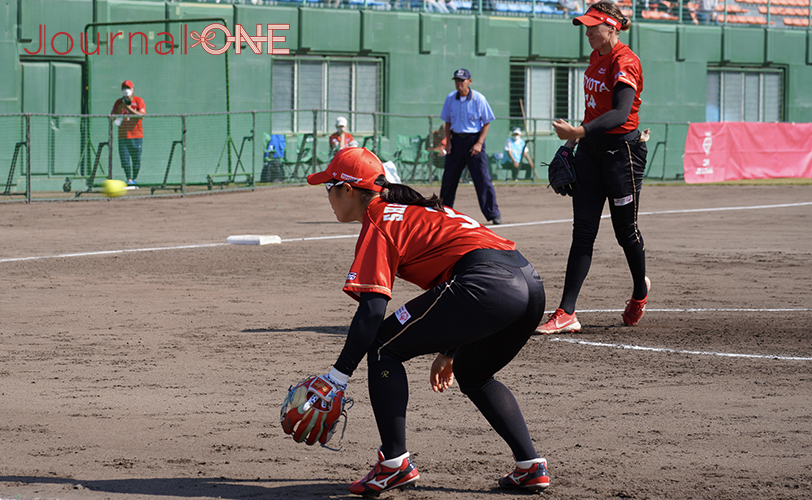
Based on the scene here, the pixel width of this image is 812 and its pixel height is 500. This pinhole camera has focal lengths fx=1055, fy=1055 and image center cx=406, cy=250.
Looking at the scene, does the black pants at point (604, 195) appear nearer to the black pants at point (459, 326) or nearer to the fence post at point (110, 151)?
the black pants at point (459, 326)

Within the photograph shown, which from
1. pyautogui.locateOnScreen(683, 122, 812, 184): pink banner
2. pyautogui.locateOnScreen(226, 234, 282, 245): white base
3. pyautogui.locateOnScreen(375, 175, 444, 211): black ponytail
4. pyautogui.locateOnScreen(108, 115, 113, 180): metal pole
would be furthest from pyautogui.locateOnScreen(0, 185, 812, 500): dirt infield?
pyautogui.locateOnScreen(683, 122, 812, 184): pink banner

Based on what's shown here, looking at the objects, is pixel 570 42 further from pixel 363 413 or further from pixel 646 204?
pixel 363 413


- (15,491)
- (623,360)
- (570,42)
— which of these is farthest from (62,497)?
(570,42)

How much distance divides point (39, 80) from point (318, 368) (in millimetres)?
17661

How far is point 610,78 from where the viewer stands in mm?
7188

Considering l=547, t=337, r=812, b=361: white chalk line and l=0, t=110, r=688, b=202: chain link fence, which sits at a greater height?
l=0, t=110, r=688, b=202: chain link fence

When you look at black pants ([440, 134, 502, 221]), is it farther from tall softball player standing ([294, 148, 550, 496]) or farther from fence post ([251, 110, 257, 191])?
tall softball player standing ([294, 148, 550, 496])

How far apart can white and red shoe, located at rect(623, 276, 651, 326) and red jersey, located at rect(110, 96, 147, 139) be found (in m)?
14.4

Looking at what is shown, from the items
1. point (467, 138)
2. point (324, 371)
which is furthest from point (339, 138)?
point (324, 371)

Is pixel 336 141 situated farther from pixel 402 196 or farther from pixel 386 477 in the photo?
pixel 386 477

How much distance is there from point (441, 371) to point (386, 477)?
52 centimetres

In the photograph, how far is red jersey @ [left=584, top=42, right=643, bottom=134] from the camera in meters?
7.13

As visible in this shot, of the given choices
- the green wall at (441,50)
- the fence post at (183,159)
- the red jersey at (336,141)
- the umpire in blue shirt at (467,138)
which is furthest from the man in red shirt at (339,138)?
the umpire in blue shirt at (467,138)

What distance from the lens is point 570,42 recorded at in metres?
28.3
